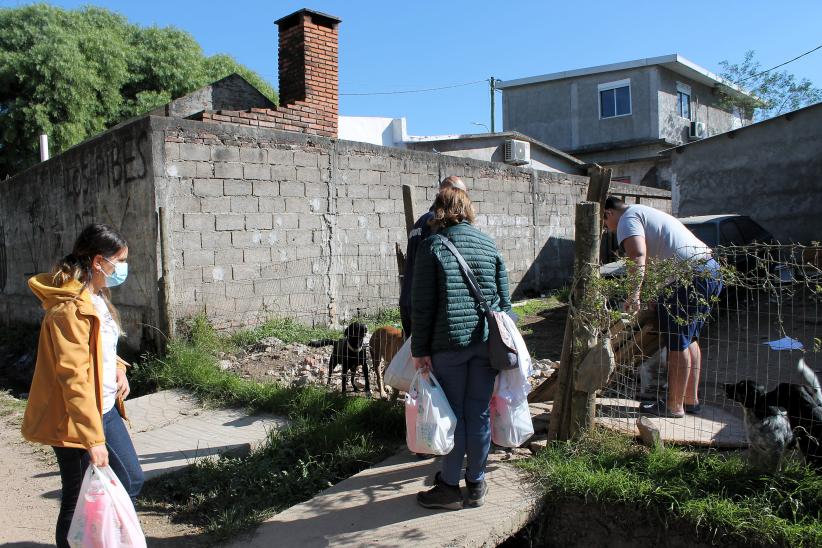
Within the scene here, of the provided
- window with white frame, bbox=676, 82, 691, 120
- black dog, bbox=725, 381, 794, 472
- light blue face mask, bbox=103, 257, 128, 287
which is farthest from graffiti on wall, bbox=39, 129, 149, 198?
window with white frame, bbox=676, 82, 691, 120

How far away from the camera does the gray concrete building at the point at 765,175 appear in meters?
12.9

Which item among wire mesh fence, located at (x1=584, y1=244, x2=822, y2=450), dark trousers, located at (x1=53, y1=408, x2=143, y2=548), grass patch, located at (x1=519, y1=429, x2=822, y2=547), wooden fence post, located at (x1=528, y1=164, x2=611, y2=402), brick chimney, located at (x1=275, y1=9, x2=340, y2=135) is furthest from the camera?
brick chimney, located at (x1=275, y1=9, x2=340, y2=135)

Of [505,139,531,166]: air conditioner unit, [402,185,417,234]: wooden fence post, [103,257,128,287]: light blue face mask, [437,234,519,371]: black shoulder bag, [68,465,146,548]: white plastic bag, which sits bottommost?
[68,465,146,548]: white plastic bag

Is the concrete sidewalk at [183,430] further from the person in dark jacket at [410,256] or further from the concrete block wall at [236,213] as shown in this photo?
the person in dark jacket at [410,256]

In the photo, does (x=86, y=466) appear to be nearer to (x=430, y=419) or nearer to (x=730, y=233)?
(x=430, y=419)

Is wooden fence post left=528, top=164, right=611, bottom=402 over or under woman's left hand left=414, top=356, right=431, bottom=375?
over

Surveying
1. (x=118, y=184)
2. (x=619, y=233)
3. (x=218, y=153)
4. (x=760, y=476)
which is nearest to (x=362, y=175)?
(x=218, y=153)

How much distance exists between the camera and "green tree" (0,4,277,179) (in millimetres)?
18953

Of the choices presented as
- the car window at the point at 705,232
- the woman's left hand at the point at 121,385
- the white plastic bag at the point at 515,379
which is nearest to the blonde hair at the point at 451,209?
the white plastic bag at the point at 515,379

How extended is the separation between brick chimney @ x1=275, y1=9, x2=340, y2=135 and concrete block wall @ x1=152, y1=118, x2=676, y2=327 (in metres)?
1.84

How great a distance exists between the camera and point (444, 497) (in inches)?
134

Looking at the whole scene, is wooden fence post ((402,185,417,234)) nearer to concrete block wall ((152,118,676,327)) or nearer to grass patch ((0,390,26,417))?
concrete block wall ((152,118,676,327))

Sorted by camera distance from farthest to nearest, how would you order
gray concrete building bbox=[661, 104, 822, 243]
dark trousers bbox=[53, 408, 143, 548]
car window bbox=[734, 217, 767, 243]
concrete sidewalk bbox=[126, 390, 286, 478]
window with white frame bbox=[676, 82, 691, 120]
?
window with white frame bbox=[676, 82, 691, 120] < gray concrete building bbox=[661, 104, 822, 243] < car window bbox=[734, 217, 767, 243] < concrete sidewalk bbox=[126, 390, 286, 478] < dark trousers bbox=[53, 408, 143, 548]

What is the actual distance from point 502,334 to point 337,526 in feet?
4.45
